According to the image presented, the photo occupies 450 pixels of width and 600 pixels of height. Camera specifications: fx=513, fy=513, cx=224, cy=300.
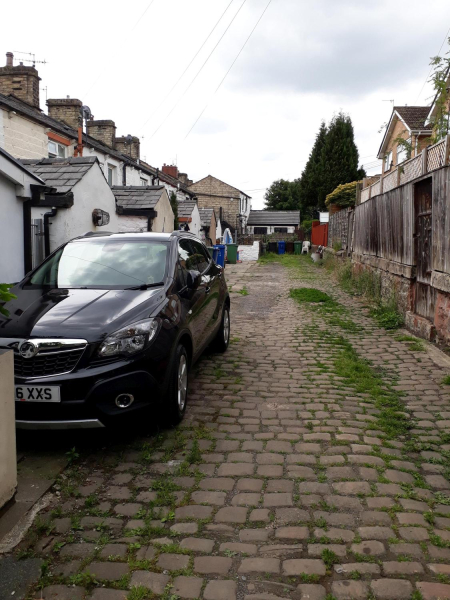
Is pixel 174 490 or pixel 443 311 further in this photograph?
pixel 443 311

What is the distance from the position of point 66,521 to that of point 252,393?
2.78m

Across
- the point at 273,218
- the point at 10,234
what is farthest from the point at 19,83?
the point at 273,218

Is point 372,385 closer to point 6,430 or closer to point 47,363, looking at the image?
point 47,363

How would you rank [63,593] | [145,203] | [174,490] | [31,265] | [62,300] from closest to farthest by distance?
[63,593] < [174,490] < [62,300] < [31,265] < [145,203]

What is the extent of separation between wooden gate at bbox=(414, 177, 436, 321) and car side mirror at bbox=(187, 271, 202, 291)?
421 centimetres

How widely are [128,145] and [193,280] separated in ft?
83.5

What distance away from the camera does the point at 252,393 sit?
5.58m

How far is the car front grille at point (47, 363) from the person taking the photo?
390 cm

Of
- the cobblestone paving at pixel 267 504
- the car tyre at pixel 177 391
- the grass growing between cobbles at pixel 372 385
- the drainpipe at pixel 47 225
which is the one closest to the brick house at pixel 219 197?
the drainpipe at pixel 47 225

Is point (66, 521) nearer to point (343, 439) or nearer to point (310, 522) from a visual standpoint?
point (310, 522)

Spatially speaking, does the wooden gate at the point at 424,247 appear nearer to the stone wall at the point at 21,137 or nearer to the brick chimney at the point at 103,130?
the stone wall at the point at 21,137

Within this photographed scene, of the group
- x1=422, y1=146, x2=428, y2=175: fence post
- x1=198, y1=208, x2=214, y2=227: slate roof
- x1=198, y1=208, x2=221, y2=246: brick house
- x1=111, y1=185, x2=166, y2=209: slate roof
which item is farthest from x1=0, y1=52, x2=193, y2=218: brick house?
x1=422, y1=146, x2=428, y2=175: fence post

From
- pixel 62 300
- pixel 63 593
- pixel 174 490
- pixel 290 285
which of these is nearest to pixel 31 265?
pixel 62 300

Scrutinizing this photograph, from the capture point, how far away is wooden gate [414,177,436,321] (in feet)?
27.1
